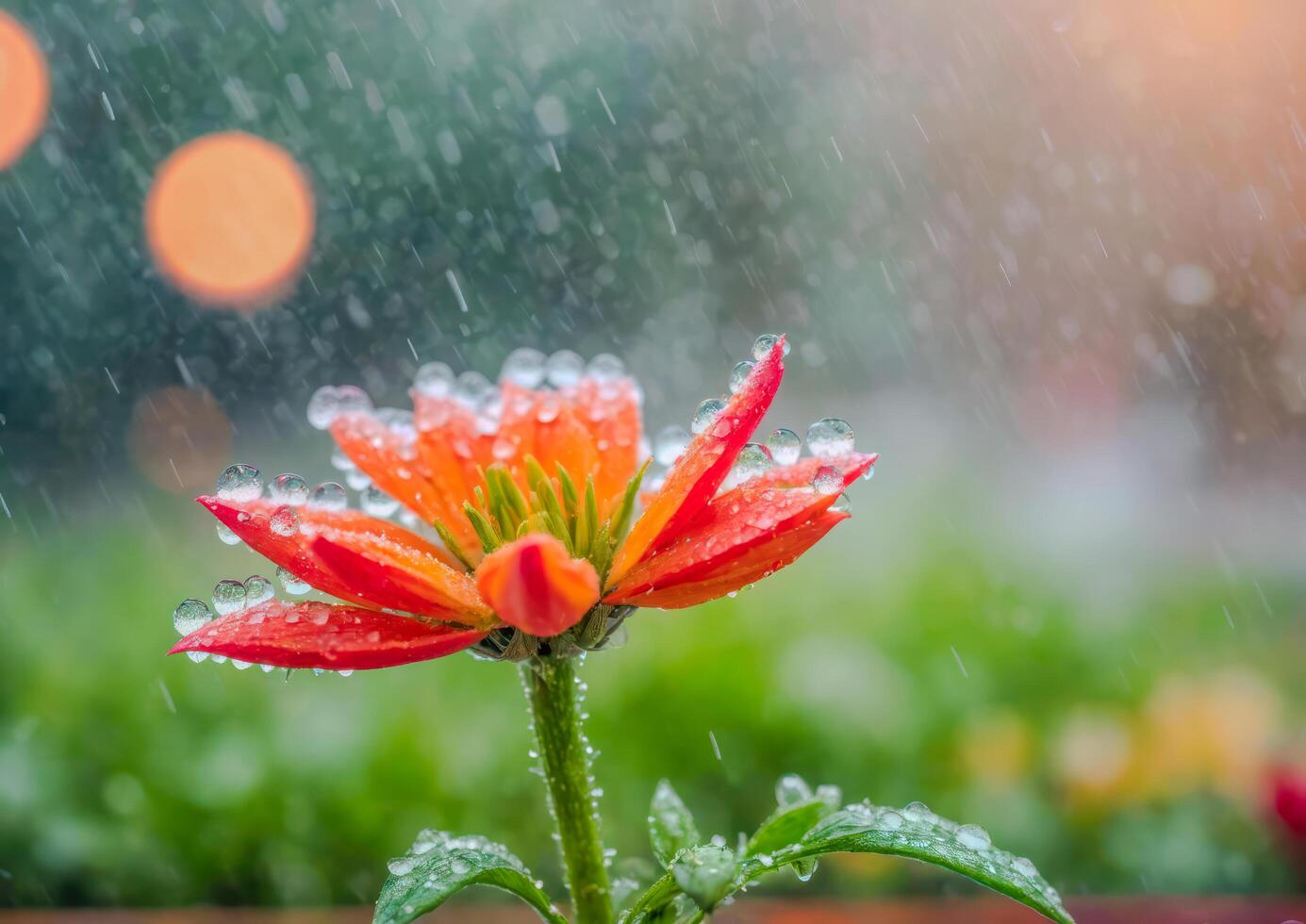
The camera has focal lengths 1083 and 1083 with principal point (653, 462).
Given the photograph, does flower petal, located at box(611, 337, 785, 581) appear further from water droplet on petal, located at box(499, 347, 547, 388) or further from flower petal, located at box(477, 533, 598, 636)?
water droplet on petal, located at box(499, 347, 547, 388)

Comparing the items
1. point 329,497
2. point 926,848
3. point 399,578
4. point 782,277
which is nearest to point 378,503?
point 329,497

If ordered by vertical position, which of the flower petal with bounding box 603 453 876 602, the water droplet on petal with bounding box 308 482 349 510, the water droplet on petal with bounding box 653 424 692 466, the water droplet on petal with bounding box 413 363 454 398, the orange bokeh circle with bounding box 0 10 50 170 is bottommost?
the flower petal with bounding box 603 453 876 602

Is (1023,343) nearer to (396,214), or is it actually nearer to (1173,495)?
(1173,495)

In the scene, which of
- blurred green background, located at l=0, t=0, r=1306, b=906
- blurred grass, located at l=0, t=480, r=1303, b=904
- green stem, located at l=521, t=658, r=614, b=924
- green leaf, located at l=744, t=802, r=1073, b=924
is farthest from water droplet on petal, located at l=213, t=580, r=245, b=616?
blurred green background, located at l=0, t=0, r=1306, b=906

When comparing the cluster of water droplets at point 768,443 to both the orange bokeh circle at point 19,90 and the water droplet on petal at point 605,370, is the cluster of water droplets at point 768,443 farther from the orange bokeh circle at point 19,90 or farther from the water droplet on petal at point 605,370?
the orange bokeh circle at point 19,90

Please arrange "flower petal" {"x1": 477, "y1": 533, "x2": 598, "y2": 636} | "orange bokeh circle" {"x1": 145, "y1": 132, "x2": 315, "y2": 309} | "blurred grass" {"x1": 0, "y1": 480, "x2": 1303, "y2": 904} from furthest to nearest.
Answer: "orange bokeh circle" {"x1": 145, "y1": 132, "x2": 315, "y2": 309}, "blurred grass" {"x1": 0, "y1": 480, "x2": 1303, "y2": 904}, "flower petal" {"x1": 477, "y1": 533, "x2": 598, "y2": 636}

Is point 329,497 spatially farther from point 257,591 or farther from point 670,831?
point 670,831
